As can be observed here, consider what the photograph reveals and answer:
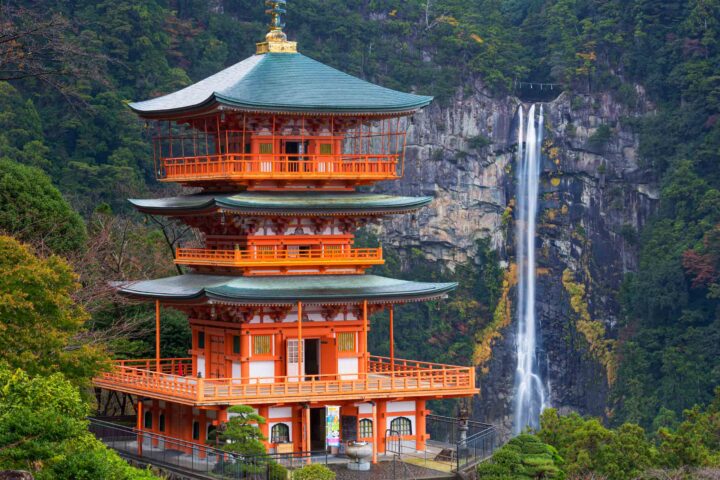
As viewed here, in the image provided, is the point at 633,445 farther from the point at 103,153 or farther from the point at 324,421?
the point at 103,153

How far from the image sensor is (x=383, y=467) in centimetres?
3872

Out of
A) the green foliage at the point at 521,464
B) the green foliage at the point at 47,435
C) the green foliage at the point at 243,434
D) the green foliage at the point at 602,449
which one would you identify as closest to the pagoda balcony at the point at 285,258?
the green foliage at the point at 243,434

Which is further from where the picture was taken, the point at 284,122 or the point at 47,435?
the point at 284,122

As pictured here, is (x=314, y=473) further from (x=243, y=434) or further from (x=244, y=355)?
(x=244, y=355)

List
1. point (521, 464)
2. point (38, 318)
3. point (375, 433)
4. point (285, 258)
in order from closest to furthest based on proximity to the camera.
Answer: point (521, 464) → point (38, 318) → point (375, 433) → point (285, 258)

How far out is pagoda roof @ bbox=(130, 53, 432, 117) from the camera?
40531 millimetres

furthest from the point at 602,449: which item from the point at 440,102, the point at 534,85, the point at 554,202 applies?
the point at 534,85

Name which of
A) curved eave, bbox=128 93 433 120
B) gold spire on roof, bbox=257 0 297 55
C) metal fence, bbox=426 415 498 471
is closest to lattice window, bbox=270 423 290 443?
metal fence, bbox=426 415 498 471

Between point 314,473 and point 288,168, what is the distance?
8.90 m

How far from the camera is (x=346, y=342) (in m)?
41.8

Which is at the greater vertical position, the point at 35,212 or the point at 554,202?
the point at 35,212

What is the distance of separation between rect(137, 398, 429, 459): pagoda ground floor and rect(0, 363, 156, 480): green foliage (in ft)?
24.5

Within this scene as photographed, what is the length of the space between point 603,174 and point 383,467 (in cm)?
6056

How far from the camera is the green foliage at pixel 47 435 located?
29.3m
